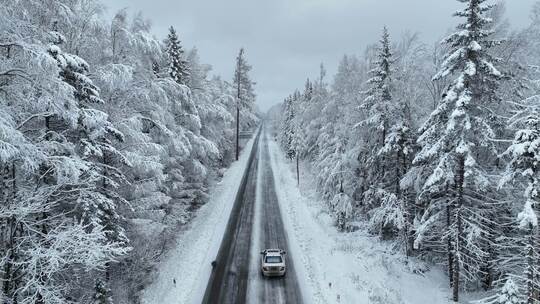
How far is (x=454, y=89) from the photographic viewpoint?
15.8 m

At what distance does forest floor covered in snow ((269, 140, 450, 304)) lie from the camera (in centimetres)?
1856

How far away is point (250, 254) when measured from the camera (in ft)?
78.1

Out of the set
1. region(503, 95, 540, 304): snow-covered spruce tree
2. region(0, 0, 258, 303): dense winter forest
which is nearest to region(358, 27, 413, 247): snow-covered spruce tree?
region(503, 95, 540, 304): snow-covered spruce tree

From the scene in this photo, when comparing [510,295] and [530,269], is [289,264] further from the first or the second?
[530,269]

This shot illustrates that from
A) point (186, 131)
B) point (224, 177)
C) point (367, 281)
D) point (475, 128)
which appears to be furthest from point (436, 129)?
point (224, 177)

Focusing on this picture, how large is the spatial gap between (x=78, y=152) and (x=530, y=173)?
56.0 ft

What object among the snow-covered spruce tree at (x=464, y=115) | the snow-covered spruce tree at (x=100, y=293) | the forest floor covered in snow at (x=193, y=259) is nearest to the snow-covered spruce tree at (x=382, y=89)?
the snow-covered spruce tree at (x=464, y=115)

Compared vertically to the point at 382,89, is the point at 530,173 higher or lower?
lower

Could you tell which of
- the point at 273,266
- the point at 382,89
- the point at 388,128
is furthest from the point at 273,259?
the point at 382,89

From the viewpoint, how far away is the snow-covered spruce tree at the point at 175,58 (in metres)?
28.9

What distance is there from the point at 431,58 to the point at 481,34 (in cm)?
970

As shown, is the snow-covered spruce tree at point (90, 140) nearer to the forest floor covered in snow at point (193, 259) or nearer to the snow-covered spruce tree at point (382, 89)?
the forest floor covered in snow at point (193, 259)

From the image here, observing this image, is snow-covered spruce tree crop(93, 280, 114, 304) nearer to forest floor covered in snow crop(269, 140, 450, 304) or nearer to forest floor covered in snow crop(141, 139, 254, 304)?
forest floor covered in snow crop(141, 139, 254, 304)

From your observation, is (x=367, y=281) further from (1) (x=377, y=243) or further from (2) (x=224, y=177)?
(2) (x=224, y=177)
